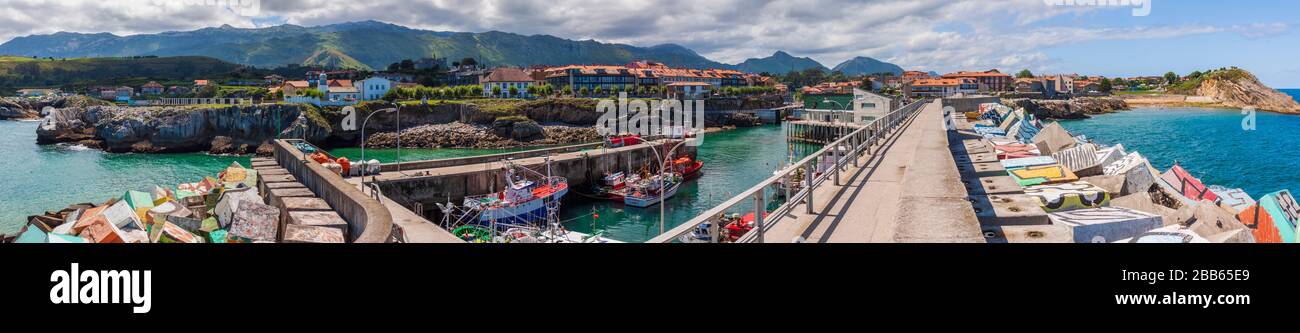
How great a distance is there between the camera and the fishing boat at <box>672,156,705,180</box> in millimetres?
41300

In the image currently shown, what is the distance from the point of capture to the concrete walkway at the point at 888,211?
20.8ft

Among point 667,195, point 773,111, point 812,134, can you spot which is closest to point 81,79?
point 773,111

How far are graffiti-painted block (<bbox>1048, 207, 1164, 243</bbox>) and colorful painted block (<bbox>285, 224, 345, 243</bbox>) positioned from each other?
39.8 feet

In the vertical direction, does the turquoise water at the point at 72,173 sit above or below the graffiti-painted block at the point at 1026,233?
below

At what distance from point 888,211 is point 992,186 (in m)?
5.21

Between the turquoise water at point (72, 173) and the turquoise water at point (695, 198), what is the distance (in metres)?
21.9

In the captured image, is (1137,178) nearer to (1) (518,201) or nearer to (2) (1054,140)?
(2) (1054,140)

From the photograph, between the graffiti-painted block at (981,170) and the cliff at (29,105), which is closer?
the graffiti-painted block at (981,170)

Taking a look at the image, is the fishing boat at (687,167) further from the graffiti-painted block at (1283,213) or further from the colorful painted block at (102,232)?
the colorful painted block at (102,232)

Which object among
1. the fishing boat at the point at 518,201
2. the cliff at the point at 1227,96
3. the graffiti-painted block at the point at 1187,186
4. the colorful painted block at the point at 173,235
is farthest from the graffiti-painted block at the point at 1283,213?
the cliff at the point at 1227,96

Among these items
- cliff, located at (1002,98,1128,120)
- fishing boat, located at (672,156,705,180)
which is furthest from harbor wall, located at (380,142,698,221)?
cliff, located at (1002,98,1128,120)
